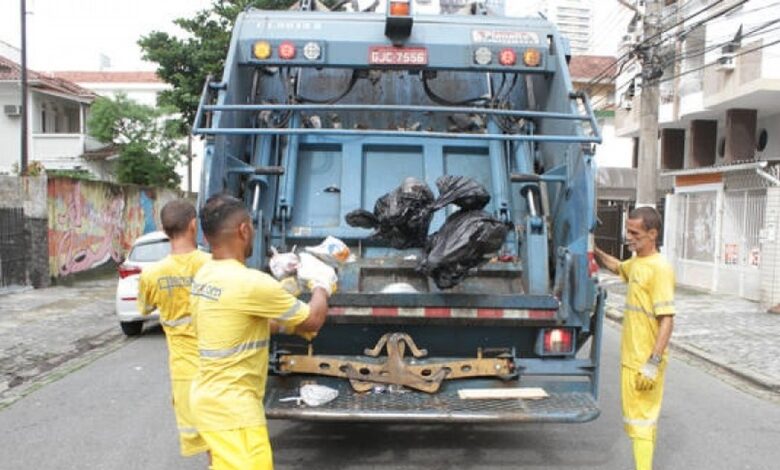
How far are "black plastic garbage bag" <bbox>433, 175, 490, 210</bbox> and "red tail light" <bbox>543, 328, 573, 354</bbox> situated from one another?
848mm

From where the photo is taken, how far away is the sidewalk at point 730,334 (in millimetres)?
8102

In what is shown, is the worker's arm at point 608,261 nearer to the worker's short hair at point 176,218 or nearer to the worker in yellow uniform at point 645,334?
the worker in yellow uniform at point 645,334

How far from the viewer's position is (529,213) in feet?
16.9

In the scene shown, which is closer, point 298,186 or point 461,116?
point 298,186

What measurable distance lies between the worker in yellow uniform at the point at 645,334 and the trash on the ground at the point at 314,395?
5.28ft

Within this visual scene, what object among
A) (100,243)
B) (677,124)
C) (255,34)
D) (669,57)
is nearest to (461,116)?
(255,34)

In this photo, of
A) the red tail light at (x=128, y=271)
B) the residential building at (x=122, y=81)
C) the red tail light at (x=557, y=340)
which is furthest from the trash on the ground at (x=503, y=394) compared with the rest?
the residential building at (x=122, y=81)

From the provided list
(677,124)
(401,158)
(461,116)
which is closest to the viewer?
(401,158)

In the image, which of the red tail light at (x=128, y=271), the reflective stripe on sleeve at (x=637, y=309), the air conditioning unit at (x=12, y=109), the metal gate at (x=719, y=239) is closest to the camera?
the reflective stripe on sleeve at (x=637, y=309)

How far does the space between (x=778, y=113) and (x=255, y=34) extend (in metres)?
15.5

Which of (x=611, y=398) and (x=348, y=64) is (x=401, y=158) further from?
(x=611, y=398)

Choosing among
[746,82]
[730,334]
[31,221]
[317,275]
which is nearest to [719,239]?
[746,82]

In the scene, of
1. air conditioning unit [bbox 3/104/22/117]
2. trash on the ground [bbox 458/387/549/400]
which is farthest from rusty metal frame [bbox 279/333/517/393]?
air conditioning unit [bbox 3/104/22/117]

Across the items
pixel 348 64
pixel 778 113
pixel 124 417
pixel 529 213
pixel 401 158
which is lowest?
pixel 124 417
